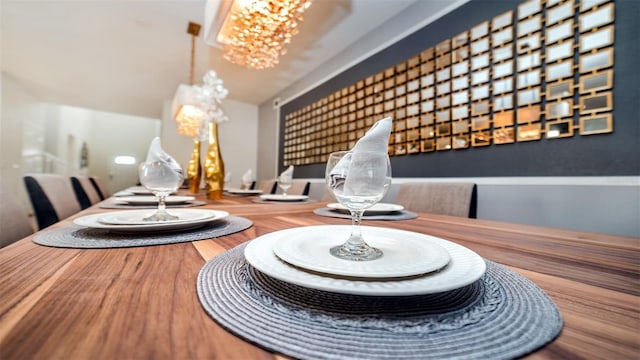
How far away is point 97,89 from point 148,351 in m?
6.39

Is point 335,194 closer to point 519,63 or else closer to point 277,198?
point 277,198

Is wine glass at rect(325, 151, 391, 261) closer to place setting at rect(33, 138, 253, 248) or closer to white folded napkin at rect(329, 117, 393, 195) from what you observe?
white folded napkin at rect(329, 117, 393, 195)

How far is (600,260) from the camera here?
0.42 m

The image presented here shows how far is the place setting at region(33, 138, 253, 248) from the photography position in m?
0.48

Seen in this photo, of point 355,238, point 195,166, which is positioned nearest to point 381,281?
point 355,238

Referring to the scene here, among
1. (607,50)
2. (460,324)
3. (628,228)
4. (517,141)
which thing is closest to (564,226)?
(628,228)

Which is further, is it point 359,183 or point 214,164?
point 214,164

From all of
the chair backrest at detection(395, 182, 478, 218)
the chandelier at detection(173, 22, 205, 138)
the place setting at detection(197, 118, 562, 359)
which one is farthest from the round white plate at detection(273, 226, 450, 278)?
the chandelier at detection(173, 22, 205, 138)

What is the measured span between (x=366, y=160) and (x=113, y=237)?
539mm

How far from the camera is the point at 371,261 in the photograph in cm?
31

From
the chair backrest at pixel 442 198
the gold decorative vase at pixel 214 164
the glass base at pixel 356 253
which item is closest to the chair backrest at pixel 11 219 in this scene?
the gold decorative vase at pixel 214 164

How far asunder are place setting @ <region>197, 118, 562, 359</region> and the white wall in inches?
205

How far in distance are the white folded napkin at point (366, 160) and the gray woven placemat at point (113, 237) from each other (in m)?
0.34

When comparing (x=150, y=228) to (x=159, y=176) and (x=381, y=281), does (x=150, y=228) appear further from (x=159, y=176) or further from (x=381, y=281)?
(x=381, y=281)
